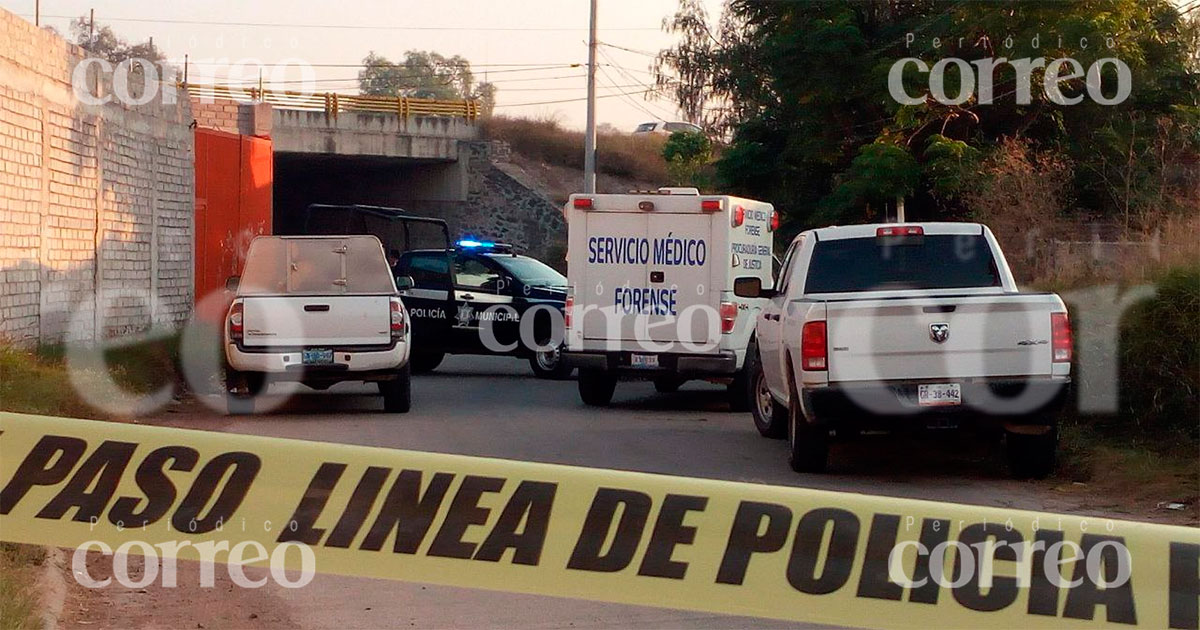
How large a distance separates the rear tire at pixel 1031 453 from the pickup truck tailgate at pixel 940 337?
0.80 meters

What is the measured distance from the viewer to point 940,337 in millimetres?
9734

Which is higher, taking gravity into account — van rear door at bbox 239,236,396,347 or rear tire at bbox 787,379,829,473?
van rear door at bbox 239,236,396,347

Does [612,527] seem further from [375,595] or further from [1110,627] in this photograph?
[375,595]

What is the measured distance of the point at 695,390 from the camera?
19.2m

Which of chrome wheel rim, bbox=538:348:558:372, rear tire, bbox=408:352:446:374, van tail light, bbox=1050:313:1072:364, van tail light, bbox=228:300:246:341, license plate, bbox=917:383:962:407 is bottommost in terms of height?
rear tire, bbox=408:352:446:374

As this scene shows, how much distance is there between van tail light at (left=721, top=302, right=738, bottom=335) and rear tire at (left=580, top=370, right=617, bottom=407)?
4.74 feet

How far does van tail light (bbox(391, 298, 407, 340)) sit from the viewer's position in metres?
14.8

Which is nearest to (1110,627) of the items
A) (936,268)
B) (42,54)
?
(936,268)

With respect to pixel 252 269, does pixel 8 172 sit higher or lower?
higher

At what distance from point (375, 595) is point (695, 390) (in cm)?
1258

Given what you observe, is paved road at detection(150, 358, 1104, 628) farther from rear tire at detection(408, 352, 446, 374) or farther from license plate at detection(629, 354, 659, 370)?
rear tire at detection(408, 352, 446, 374)

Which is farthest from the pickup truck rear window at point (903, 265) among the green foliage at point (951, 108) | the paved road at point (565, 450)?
the green foliage at point (951, 108)

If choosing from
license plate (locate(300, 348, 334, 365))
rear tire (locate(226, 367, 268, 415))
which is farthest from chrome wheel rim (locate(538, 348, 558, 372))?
license plate (locate(300, 348, 334, 365))

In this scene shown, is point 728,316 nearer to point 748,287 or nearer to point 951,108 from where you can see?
point 748,287
